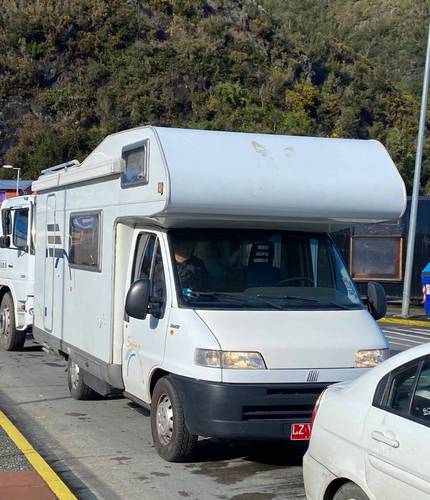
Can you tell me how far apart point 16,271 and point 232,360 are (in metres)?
8.14

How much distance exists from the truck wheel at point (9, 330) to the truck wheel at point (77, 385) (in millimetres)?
3959

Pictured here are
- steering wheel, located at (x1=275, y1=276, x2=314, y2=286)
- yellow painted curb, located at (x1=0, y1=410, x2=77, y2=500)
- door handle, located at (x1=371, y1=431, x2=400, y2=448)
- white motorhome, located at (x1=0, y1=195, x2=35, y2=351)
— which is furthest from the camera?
white motorhome, located at (x1=0, y1=195, x2=35, y2=351)

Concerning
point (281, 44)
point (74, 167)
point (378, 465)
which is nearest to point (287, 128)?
point (281, 44)

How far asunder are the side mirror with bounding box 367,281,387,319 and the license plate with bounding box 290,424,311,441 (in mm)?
1818

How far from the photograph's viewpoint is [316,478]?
513 centimetres

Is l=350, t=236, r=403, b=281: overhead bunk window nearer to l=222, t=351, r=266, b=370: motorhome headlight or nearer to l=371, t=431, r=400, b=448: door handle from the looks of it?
l=222, t=351, r=266, b=370: motorhome headlight

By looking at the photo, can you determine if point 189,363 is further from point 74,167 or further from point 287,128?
point 287,128

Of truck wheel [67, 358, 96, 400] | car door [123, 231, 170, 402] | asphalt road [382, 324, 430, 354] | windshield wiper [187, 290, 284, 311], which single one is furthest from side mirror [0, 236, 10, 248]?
windshield wiper [187, 290, 284, 311]

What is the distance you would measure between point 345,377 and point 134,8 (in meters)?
66.4

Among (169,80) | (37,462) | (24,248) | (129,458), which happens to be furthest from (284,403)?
(169,80)

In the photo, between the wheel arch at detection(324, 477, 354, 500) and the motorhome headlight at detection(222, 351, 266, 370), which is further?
the motorhome headlight at detection(222, 351, 266, 370)

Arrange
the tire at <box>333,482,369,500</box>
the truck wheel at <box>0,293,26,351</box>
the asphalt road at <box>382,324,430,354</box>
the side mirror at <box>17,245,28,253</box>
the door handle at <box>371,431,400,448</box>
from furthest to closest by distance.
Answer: the asphalt road at <box>382,324,430,354</box> < the truck wheel at <box>0,293,26,351</box> < the side mirror at <box>17,245,28,253</box> < the tire at <box>333,482,369,500</box> < the door handle at <box>371,431,400,448</box>

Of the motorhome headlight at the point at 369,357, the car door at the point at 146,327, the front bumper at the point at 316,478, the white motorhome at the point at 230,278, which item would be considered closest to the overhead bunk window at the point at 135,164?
the white motorhome at the point at 230,278

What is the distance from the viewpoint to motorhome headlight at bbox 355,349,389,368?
7.05 metres
